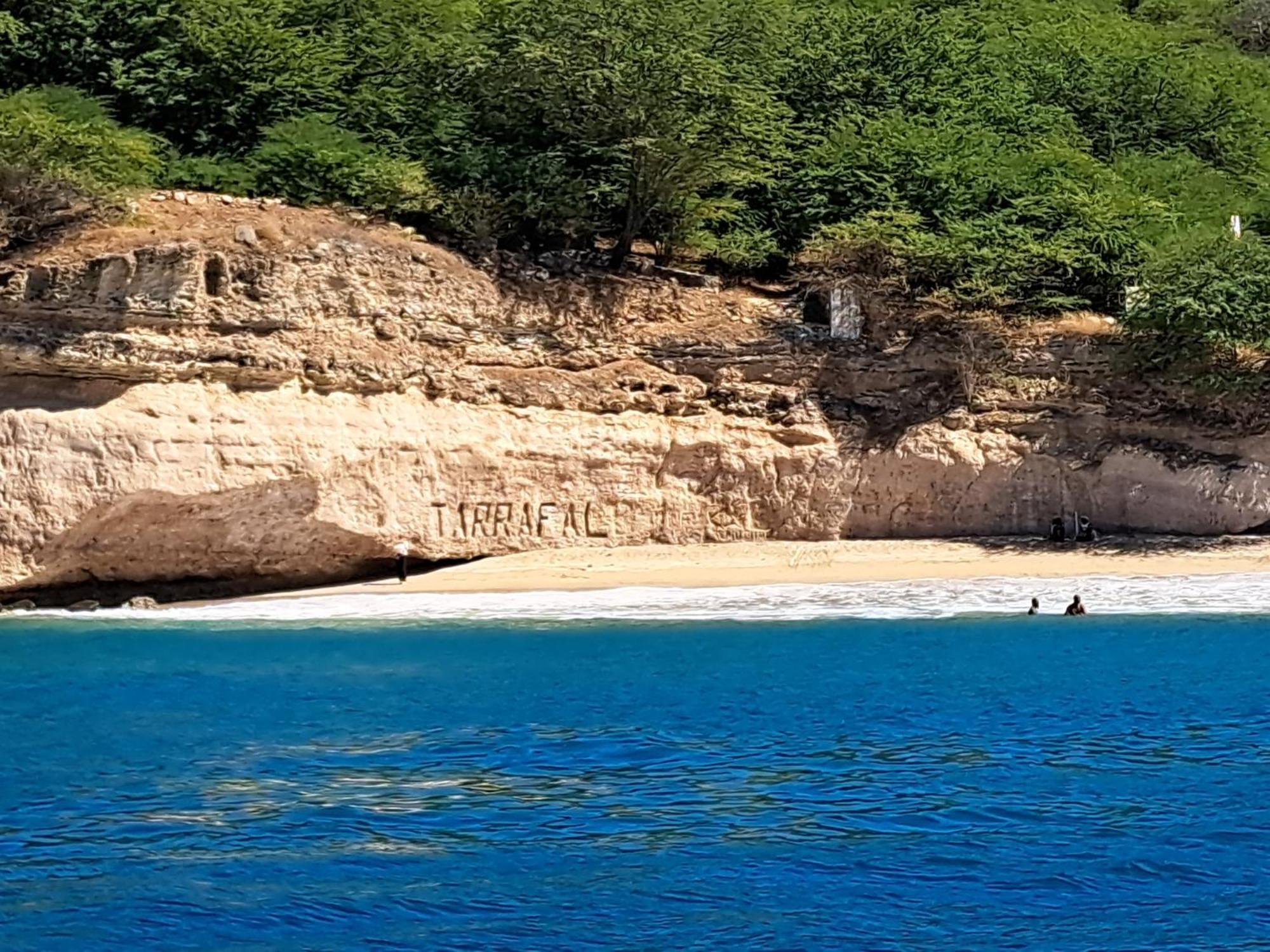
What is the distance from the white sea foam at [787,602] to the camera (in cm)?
2266

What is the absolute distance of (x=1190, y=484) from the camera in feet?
90.5

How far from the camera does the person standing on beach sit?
2581cm

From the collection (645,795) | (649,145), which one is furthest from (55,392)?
(645,795)

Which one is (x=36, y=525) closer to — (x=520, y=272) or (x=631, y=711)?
(x=520, y=272)

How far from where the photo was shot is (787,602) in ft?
77.4

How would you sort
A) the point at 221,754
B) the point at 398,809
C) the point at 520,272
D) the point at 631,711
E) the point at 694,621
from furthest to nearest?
the point at 520,272 → the point at 694,621 → the point at 631,711 → the point at 221,754 → the point at 398,809

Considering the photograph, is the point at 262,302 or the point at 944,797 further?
the point at 262,302

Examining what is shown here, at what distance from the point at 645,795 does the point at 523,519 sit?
14.8m

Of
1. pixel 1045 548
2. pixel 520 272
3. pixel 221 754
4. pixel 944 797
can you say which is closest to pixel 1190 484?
pixel 1045 548

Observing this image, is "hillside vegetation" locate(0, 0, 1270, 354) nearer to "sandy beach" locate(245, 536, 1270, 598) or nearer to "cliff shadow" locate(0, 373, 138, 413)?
"cliff shadow" locate(0, 373, 138, 413)

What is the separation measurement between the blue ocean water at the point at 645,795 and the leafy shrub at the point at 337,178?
36.2 ft

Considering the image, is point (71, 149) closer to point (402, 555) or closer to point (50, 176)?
point (50, 176)

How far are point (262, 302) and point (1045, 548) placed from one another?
1373cm

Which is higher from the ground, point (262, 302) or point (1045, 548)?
point (262, 302)
